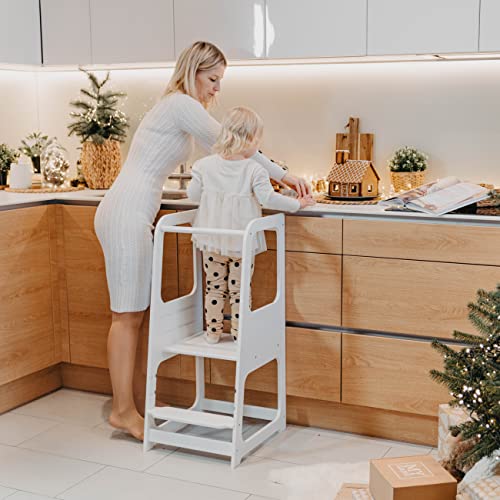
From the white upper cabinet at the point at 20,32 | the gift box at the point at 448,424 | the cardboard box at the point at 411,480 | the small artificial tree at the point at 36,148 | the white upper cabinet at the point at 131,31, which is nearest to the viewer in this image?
the cardboard box at the point at 411,480

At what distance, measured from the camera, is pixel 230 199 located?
2922 mm

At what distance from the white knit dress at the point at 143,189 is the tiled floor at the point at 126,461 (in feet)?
1.73

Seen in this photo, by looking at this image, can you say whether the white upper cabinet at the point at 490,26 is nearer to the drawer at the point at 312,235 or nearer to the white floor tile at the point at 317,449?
the drawer at the point at 312,235

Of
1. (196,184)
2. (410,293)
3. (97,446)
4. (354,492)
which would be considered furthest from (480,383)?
(97,446)

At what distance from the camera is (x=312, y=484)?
2.73 meters

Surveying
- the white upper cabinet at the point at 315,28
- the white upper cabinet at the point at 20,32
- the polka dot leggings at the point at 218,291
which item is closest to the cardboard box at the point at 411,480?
the polka dot leggings at the point at 218,291

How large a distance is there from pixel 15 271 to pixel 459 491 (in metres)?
1.94

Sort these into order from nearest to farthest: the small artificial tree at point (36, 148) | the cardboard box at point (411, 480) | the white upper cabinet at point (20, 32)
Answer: the cardboard box at point (411, 480)
the white upper cabinet at point (20, 32)
the small artificial tree at point (36, 148)

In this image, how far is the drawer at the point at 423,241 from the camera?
Result: 2.76 metres

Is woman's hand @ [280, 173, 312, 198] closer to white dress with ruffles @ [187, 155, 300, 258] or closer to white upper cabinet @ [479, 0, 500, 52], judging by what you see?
white dress with ruffles @ [187, 155, 300, 258]

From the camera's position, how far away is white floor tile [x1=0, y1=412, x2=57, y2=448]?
3150mm

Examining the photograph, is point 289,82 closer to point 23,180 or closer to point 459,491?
point 23,180

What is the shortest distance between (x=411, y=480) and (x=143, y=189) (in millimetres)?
1441

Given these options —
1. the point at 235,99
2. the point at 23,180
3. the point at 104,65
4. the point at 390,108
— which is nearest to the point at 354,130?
the point at 390,108
